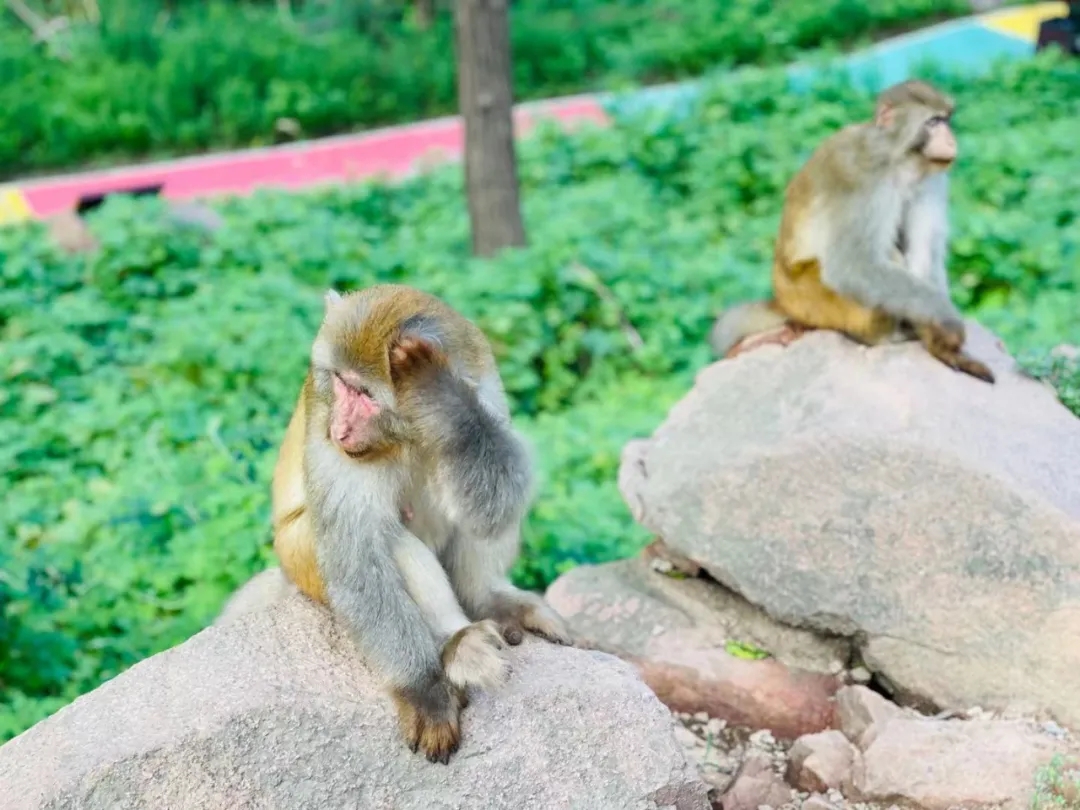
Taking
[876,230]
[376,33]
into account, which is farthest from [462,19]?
[376,33]

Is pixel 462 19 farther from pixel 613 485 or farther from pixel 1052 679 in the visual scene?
pixel 1052 679

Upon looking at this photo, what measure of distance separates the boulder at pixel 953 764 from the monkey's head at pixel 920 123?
225cm

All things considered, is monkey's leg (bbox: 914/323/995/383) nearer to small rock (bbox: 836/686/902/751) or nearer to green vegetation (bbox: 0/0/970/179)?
small rock (bbox: 836/686/902/751)

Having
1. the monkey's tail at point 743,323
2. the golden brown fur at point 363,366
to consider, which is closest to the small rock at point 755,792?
the golden brown fur at point 363,366

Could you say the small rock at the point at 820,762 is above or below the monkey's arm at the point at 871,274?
below

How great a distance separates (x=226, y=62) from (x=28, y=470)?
315 inches

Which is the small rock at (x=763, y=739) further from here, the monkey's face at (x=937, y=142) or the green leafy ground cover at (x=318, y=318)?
the monkey's face at (x=937, y=142)

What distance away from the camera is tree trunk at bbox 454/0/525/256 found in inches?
294

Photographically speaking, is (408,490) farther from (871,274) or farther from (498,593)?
(871,274)

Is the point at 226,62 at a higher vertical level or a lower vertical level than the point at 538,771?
higher

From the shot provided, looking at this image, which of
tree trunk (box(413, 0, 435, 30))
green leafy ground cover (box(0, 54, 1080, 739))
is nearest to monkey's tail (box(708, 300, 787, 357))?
green leafy ground cover (box(0, 54, 1080, 739))

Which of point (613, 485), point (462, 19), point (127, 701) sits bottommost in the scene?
point (613, 485)

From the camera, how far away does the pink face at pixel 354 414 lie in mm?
2596

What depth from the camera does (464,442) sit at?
2.56m
